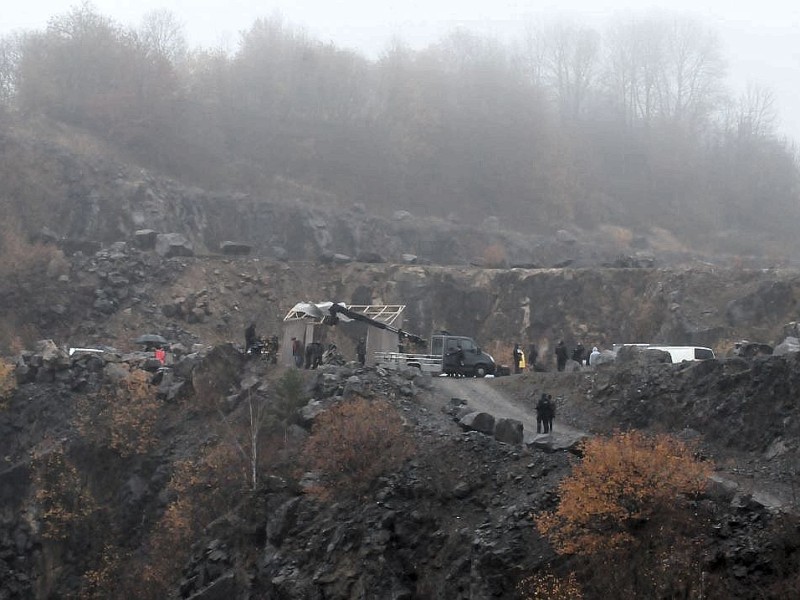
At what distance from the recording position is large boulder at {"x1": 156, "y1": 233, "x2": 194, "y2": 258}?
55.0 m

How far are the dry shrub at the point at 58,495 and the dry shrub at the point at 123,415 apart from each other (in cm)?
156

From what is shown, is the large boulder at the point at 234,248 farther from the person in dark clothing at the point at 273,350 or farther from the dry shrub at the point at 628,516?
the dry shrub at the point at 628,516

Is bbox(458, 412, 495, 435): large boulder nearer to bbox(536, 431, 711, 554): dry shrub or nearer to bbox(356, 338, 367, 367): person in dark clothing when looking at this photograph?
bbox(536, 431, 711, 554): dry shrub

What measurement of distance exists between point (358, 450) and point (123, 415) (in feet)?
46.8

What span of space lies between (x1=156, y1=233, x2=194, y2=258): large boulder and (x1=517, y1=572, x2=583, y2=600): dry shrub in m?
37.4

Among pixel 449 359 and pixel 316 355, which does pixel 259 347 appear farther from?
pixel 449 359

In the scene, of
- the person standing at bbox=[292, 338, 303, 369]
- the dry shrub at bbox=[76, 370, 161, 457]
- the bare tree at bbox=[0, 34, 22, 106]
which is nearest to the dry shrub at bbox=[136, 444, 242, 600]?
the dry shrub at bbox=[76, 370, 161, 457]

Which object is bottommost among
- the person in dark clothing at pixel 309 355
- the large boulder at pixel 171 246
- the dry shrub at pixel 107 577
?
the dry shrub at pixel 107 577

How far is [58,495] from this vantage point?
125ft

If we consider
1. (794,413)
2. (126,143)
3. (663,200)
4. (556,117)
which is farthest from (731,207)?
(794,413)

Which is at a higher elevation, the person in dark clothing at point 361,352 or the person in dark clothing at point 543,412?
the person in dark clothing at point 361,352

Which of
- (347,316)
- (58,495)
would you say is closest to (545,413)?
(347,316)

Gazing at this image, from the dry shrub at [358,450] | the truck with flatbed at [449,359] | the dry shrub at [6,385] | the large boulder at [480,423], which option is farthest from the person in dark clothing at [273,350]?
the large boulder at [480,423]

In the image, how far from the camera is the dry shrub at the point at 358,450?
28562mm
